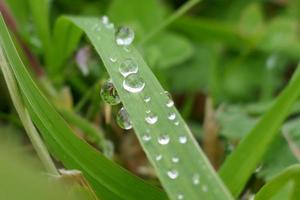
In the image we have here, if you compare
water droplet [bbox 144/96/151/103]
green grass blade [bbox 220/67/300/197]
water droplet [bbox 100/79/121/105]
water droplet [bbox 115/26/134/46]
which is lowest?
green grass blade [bbox 220/67/300/197]

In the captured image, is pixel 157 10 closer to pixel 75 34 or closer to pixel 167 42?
pixel 167 42

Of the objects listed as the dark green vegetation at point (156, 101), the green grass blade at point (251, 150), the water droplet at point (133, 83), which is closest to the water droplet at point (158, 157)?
the dark green vegetation at point (156, 101)

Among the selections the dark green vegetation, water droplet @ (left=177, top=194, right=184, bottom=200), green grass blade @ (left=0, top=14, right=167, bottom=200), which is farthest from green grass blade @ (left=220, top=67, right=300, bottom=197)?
water droplet @ (left=177, top=194, right=184, bottom=200)

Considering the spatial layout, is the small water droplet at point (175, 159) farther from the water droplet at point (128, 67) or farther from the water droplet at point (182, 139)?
the water droplet at point (128, 67)

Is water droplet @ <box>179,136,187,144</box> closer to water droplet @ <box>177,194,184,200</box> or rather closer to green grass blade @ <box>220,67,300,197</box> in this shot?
water droplet @ <box>177,194,184,200</box>

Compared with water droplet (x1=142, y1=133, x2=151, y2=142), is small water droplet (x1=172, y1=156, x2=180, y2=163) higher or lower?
lower

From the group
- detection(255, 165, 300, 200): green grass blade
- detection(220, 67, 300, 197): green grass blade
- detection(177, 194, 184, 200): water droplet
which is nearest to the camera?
detection(177, 194, 184, 200): water droplet

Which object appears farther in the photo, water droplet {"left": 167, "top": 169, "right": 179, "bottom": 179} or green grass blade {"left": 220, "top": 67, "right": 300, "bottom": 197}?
green grass blade {"left": 220, "top": 67, "right": 300, "bottom": 197}
